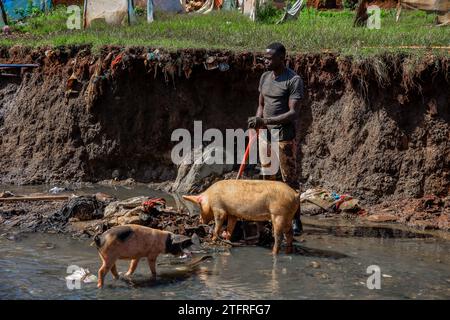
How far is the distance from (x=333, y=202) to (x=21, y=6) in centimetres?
1636

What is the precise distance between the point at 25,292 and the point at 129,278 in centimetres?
114

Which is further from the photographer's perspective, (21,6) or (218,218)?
(21,6)

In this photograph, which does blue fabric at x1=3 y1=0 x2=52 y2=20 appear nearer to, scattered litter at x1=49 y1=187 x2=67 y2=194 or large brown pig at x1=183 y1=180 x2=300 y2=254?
scattered litter at x1=49 y1=187 x2=67 y2=194

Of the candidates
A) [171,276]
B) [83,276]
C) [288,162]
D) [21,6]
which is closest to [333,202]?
[288,162]

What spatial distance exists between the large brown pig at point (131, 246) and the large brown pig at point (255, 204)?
124 centimetres

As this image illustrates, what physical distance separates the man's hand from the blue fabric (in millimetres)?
15939

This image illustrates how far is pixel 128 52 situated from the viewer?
15.8 meters

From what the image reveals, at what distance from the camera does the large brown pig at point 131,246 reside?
8891 mm

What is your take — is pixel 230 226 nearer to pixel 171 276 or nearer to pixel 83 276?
pixel 171 276

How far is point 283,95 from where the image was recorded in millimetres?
11344

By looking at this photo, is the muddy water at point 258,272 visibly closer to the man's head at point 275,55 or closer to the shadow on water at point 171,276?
the shadow on water at point 171,276

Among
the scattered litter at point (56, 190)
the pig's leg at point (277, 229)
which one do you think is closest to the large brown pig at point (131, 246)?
the pig's leg at point (277, 229)
